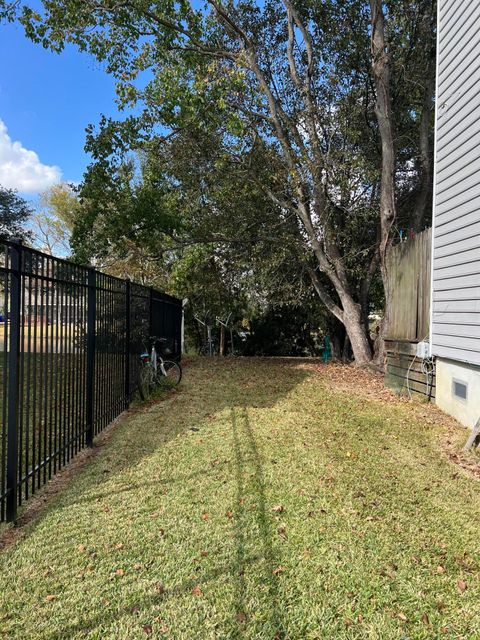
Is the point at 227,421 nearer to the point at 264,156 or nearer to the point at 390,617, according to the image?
the point at 390,617

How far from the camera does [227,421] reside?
577 cm

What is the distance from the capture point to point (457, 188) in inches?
234

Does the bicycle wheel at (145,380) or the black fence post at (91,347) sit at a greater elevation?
the black fence post at (91,347)

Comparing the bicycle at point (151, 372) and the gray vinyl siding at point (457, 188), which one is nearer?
the gray vinyl siding at point (457, 188)

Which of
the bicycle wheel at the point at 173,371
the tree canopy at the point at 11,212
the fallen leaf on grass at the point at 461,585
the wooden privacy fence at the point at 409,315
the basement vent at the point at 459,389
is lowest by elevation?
the fallen leaf on grass at the point at 461,585

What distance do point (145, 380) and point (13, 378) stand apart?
14.7 ft

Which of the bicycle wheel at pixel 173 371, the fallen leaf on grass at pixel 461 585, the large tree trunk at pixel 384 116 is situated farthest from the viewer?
the large tree trunk at pixel 384 116

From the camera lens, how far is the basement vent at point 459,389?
18.5ft

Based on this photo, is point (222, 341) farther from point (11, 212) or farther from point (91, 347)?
point (91, 347)

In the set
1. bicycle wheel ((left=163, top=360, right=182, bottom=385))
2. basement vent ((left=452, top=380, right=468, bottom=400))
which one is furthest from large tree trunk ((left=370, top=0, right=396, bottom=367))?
bicycle wheel ((left=163, top=360, right=182, bottom=385))

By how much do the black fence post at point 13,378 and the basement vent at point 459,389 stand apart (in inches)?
201

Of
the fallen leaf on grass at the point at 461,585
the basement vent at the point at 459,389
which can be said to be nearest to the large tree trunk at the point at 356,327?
the basement vent at the point at 459,389

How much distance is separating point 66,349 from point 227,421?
8.00 feet

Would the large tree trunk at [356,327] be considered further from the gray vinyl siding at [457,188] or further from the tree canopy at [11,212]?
the tree canopy at [11,212]
